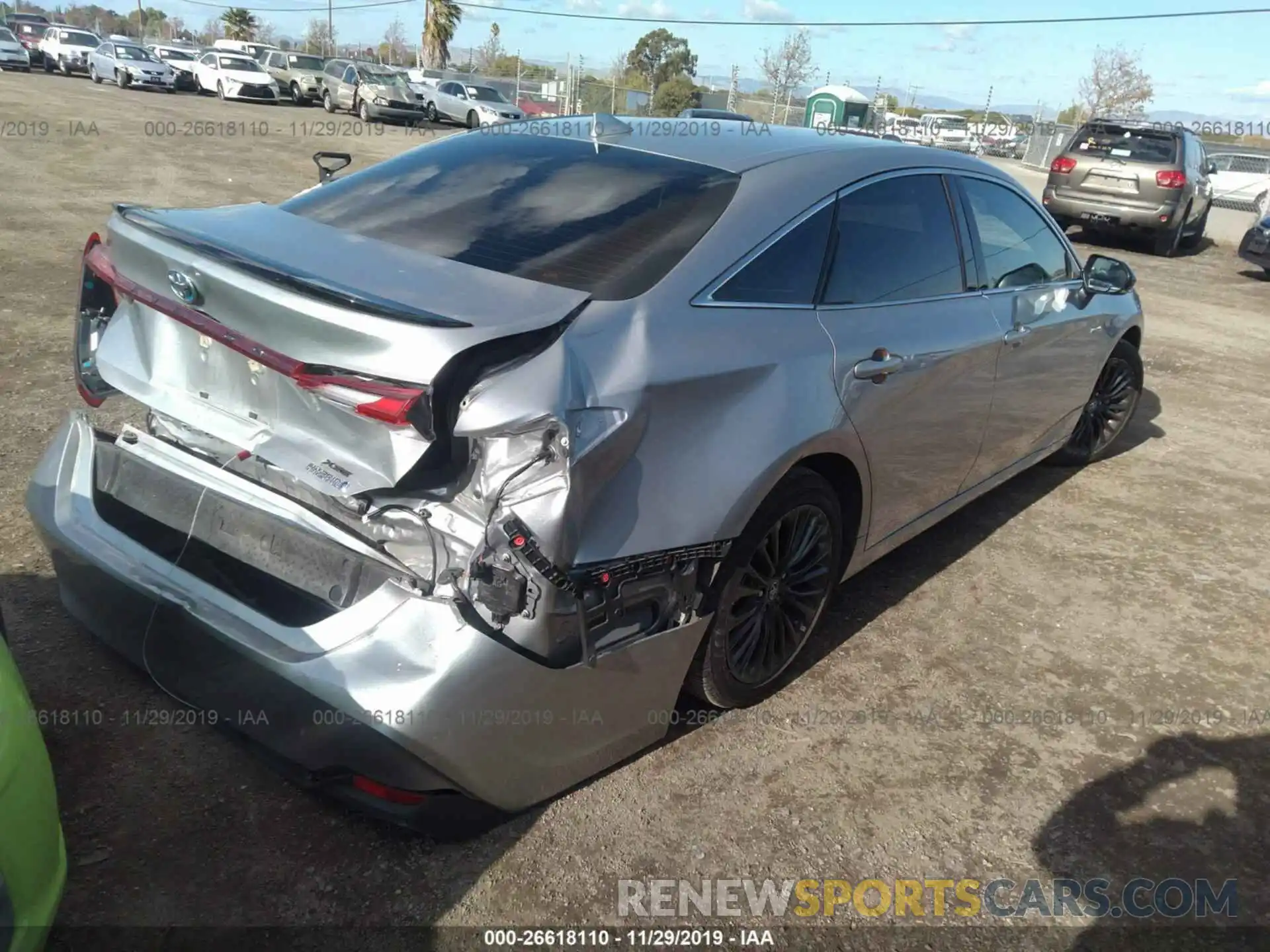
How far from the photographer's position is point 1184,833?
282cm

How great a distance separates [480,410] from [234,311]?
2.31ft

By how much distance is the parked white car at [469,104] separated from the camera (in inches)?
1045

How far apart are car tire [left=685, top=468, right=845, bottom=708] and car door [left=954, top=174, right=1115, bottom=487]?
4.15 ft

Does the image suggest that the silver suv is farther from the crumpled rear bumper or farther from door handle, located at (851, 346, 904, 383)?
the crumpled rear bumper

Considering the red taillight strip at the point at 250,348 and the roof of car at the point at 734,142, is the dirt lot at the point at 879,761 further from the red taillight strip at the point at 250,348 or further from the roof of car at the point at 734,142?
the roof of car at the point at 734,142

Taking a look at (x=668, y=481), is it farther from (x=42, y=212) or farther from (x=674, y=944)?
(x=42, y=212)

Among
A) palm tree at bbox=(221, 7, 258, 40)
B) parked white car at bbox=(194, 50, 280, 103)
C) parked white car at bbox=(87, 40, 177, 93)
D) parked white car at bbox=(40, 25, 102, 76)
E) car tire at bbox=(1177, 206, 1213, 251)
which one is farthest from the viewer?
palm tree at bbox=(221, 7, 258, 40)

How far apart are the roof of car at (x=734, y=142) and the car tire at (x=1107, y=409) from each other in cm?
203

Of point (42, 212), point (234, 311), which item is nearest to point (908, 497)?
point (234, 311)

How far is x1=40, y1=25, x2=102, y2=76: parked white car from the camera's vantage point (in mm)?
34875

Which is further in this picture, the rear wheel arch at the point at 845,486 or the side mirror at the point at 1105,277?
the side mirror at the point at 1105,277

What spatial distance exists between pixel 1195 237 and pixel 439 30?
133 ft

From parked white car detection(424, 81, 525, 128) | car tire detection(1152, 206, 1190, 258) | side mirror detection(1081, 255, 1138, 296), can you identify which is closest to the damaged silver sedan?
side mirror detection(1081, 255, 1138, 296)

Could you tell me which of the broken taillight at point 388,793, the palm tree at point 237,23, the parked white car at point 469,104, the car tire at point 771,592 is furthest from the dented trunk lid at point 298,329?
the palm tree at point 237,23
